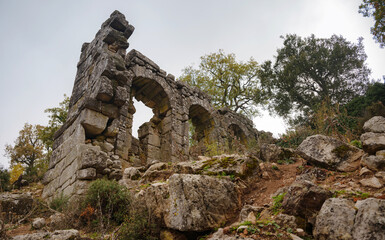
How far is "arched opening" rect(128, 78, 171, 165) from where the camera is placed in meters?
10.0

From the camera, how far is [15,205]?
14.6ft

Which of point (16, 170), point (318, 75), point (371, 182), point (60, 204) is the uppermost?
point (318, 75)

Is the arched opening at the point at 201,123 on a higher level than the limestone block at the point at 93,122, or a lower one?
higher

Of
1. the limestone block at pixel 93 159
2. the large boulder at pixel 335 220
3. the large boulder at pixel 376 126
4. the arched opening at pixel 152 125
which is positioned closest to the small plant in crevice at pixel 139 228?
the large boulder at pixel 335 220

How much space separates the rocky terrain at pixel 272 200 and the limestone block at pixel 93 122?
6.36 feet

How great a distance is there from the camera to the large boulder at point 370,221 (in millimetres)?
1767

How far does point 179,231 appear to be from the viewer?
3.02 meters

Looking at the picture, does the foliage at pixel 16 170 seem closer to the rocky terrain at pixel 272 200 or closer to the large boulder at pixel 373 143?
the rocky terrain at pixel 272 200

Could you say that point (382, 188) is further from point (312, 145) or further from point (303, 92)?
point (303, 92)

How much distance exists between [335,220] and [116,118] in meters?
5.55

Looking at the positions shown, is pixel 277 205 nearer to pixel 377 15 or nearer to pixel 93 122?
pixel 93 122

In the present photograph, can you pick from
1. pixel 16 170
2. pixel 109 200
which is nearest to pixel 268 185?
pixel 109 200

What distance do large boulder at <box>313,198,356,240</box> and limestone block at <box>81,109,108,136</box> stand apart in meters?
5.23

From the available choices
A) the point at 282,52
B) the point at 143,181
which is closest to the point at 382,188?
the point at 143,181
